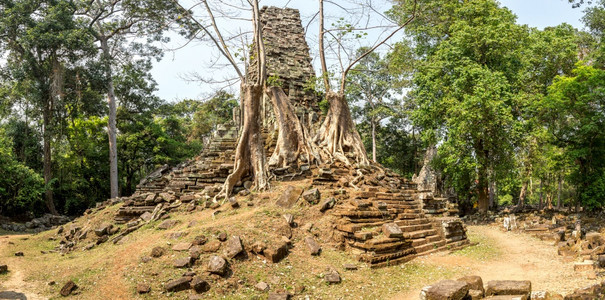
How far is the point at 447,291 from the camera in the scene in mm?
4625

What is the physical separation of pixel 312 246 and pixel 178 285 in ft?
8.60

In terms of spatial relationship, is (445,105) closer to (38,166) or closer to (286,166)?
(286,166)

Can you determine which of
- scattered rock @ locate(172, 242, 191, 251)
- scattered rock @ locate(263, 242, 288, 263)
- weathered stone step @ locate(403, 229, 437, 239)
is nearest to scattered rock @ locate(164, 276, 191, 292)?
scattered rock @ locate(172, 242, 191, 251)

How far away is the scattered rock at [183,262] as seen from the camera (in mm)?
5814

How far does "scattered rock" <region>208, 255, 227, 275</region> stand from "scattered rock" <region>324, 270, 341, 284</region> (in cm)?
171

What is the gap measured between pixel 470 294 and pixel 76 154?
21.2 metres

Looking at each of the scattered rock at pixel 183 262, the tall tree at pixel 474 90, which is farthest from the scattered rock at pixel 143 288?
the tall tree at pixel 474 90

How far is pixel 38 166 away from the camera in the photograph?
20.0m

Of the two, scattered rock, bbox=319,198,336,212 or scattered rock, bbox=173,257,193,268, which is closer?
scattered rock, bbox=173,257,193,268

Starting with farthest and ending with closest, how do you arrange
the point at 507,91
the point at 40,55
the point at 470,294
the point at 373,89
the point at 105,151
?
the point at 373,89
the point at 105,151
the point at 40,55
the point at 507,91
the point at 470,294

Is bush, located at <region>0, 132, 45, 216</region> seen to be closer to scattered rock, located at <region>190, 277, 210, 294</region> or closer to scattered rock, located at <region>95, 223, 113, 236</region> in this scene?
scattered rock, located at <region>95, 223, 113, 236</region>

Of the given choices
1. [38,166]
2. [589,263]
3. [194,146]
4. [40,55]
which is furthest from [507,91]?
[38,166]

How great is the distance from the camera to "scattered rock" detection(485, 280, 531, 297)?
179 inches

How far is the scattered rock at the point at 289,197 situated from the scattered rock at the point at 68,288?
4.29 metres
